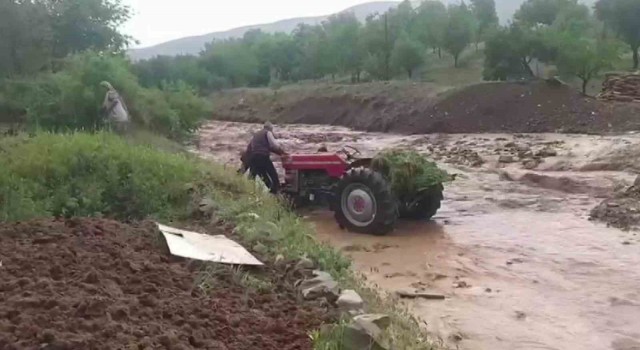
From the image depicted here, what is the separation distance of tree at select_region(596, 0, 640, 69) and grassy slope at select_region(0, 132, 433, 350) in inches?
1577

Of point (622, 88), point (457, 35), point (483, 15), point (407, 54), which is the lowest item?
point (622, 88)

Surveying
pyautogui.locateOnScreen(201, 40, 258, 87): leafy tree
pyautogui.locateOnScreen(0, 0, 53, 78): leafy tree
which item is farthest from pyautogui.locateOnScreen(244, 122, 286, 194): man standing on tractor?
pyautogui.locateOnScreen(201, 40, 258, 87): leafy tree

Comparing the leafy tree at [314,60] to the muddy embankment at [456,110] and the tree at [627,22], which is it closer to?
the muddy embankment at [456,110]

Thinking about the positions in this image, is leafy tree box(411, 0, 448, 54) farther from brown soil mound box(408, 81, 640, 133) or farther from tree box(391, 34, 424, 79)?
brown soil mound box(408, 81, 640, 133)

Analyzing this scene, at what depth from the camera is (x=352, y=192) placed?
12.1m

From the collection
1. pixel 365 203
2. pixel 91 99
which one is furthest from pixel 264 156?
pixel 91 99

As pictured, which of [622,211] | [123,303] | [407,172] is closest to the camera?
[123,303]

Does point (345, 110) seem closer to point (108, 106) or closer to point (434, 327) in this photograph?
point (108, 106)

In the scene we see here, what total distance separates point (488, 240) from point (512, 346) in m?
5.12

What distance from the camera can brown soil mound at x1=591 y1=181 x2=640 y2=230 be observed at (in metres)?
13.0

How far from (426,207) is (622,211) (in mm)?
3466

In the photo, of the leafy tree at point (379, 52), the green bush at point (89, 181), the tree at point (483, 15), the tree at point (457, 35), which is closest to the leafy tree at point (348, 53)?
the leafy tree at point (379, 52)

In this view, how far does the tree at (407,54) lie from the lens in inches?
2095

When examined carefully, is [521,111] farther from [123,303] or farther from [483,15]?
[483,15]
